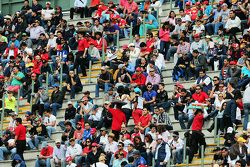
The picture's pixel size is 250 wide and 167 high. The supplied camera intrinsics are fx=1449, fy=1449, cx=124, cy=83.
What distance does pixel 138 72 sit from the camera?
57.0m

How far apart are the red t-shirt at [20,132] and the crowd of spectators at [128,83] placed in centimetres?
5

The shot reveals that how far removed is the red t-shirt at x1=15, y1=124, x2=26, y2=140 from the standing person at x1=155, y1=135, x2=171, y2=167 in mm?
6731

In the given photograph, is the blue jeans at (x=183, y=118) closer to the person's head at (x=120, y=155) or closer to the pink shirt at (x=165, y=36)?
the person's head at (x=120, y=155)

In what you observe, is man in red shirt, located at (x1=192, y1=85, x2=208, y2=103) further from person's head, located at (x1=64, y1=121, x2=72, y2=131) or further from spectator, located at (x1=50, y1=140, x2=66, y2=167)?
spectator, located at (x1=50, y1=140, x2=66, y2=167)

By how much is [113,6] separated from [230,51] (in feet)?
33.0

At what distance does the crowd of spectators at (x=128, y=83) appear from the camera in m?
51.9

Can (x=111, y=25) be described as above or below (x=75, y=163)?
above

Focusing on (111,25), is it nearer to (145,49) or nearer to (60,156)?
(145,49)

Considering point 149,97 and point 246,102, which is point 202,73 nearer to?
point 149,97

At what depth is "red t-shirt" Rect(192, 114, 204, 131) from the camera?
5237cm

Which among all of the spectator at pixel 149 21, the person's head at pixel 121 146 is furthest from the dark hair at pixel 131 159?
the spectator at pixel 149 21

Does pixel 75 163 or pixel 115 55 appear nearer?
pixel 75 163

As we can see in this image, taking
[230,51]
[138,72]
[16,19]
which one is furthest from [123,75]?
[16,19]

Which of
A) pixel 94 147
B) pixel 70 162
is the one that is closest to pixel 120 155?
pixel 94 147
